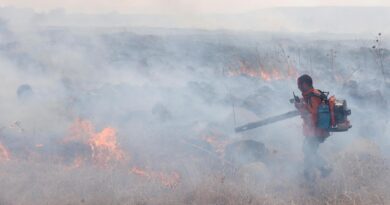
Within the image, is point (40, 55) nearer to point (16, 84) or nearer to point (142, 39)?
point (16, 84)

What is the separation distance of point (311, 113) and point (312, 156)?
739 millimetres

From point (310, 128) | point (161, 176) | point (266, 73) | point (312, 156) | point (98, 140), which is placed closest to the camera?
point (310, 128)

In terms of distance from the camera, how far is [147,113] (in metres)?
9.85

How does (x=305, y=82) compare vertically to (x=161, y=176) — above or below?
above

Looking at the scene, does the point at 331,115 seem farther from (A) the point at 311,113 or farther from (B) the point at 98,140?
(B) the point at 98,140

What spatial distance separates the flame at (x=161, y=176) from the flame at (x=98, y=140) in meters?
0.62

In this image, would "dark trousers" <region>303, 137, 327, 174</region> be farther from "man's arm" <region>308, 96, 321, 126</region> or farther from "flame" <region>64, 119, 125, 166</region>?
"flame" <region>64, 119, 125, 166</region>

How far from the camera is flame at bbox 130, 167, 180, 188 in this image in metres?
7.27

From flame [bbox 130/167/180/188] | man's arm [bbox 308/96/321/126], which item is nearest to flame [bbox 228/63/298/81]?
flame [bbox 130/167/180/188]

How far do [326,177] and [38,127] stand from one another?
5.94 metres

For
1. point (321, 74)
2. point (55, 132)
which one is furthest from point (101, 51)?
point (55, 132)

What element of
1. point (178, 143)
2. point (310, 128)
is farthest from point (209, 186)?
point (178, 143)

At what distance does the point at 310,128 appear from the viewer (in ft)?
21.7

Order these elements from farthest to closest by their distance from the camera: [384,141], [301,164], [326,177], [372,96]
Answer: [372,96]
[384,141]
[301,164]
[326,177]
